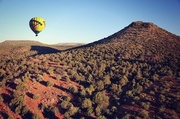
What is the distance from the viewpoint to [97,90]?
27688mm

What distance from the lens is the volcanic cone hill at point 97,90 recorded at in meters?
21.3

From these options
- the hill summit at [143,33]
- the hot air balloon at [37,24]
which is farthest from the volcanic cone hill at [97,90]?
the hill summit at [143,33]

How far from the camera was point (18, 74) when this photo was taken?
30.9m

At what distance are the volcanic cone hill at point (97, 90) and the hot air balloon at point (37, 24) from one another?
A: 9870mm

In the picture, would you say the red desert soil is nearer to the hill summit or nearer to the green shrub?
the green shrub

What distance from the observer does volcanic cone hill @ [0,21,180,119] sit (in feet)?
70.0

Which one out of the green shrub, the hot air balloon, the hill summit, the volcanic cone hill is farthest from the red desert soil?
the hill summit

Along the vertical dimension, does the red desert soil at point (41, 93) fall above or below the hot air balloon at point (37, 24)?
below

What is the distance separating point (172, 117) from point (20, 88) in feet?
64.5

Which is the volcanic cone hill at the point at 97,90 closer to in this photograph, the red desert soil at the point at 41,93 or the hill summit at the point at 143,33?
the red desert soil at the point at 41,93

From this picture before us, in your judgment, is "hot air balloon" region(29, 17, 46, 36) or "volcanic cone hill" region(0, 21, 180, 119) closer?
"volcanic cone hill" region(0, 21, 180, 119)

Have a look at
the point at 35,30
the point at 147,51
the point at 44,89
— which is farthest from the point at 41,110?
the point at 147,51

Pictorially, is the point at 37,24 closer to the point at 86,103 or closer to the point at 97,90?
the point at 97,90

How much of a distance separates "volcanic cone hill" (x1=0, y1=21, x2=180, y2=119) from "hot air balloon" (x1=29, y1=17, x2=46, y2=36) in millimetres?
9870
